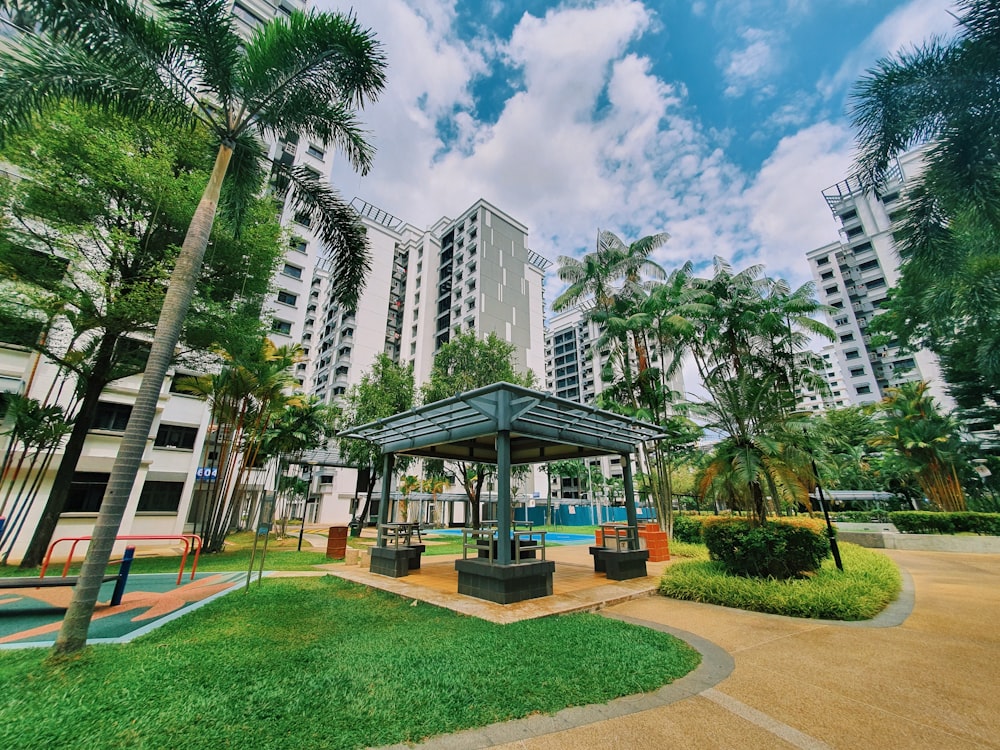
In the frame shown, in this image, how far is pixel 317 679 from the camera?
12.6 feet

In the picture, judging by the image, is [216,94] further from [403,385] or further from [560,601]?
[403,385]

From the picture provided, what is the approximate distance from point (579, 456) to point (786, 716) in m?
8.71

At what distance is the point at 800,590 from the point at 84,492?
23.5m

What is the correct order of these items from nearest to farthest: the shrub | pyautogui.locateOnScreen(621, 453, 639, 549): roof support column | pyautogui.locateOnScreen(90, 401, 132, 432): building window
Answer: the shrub, pyautogui.locateOnScreen(621, 453, 639, 549): roof support column, pyautogui.locateOnScreen(90, 401, 132, 432): building window

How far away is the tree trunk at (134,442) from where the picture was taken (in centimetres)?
437

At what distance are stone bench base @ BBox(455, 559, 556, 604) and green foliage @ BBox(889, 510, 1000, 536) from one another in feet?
65.2

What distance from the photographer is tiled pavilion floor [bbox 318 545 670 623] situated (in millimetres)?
6645

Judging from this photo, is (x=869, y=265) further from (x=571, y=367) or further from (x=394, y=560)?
(x=394, y=560)

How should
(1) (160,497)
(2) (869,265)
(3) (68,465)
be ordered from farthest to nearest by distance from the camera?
(2) (869,265) → (1) (160,497) → (3) (68,465)

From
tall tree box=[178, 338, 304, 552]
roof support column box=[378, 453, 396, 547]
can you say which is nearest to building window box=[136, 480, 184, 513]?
tall tree box=[178, 338, 304, 552]

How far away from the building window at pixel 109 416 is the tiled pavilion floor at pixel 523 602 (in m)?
12.5

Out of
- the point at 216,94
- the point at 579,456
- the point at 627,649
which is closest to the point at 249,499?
the point at 579,456

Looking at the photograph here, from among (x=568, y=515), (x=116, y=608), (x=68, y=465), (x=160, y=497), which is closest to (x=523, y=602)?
(x=116, y=608)

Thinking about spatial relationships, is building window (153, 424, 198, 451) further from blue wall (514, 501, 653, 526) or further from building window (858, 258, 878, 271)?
building window (858, 258, 878, 271)
